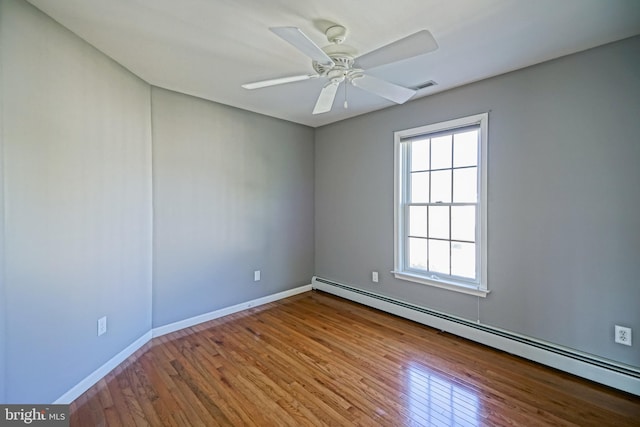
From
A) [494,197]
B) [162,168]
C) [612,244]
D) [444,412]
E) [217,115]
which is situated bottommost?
[444,412]

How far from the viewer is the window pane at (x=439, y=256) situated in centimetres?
299

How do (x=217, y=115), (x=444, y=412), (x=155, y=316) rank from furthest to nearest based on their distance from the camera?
(x=217, y=115) < (x=155, y=316) < (x=444, y=412)

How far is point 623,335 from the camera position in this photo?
78.9 inches

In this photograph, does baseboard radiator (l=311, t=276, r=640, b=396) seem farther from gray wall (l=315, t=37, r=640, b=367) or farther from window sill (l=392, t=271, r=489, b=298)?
window sill (l=392, t=271, r=489, b=298)

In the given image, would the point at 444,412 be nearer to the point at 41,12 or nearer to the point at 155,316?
the point at 155,316

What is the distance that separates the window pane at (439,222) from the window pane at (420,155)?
48 centimetres

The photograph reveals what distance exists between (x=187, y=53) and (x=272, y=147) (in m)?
1.73

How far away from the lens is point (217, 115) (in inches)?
127

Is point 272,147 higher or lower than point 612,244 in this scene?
higher

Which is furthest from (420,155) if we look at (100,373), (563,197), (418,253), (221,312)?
(100,373)

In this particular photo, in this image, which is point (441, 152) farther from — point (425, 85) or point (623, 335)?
point (623, 335)

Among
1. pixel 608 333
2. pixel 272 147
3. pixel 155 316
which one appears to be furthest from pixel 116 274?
pixel 608 333

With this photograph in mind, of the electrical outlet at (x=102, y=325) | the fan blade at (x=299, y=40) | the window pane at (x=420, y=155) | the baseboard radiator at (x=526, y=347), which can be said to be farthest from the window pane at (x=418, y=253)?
the electrical outlet at (x=102, y=325)

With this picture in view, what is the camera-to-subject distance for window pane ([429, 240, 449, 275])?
2994 millimetres
